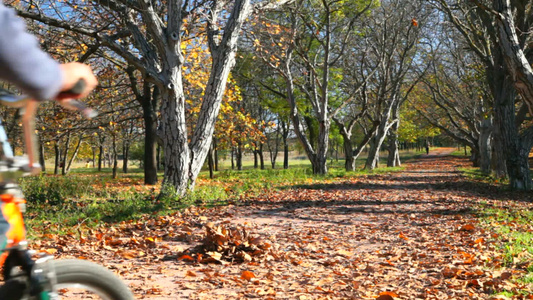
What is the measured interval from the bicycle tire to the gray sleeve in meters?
0.72

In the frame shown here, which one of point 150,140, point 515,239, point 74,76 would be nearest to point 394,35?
point 150,140

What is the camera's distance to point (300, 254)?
593 centimetres

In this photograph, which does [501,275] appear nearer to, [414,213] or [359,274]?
[359,274]

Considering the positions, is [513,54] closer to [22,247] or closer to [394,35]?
[22,247]

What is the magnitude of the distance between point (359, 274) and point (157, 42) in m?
7.03

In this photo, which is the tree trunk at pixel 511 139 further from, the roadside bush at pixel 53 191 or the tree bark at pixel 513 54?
the roadside bush at pixel 53 191

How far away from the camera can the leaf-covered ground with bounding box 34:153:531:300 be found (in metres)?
4.34

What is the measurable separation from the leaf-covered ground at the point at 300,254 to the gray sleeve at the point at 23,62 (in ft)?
9.83

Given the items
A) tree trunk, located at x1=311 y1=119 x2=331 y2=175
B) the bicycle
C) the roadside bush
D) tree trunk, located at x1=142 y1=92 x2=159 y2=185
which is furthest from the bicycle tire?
tree trunk, located at x1=311 y1=119 x2=331 y2=175

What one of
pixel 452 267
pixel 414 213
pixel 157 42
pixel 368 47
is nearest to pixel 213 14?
pixel 157 42

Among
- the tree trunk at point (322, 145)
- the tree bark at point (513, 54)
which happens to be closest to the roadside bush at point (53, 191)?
the tree bark at point (513, 54)

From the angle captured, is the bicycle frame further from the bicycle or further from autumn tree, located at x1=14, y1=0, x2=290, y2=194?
autumn tree, located at x1=14, y1=0, x2=290, y2=194

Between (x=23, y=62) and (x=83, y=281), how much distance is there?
3.16ft

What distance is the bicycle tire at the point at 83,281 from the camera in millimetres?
1665
